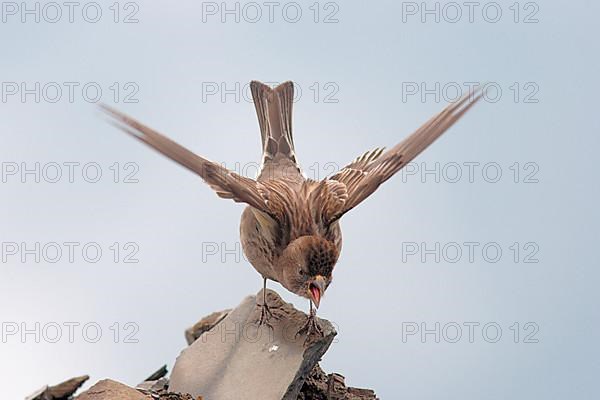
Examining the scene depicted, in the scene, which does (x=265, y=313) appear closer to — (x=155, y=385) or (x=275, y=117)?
(x=155, y=385)

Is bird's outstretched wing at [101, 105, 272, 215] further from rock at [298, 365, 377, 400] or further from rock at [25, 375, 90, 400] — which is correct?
rock at [25, 375, 90, 400]

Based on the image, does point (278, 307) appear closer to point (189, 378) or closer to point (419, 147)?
point (189, 378)

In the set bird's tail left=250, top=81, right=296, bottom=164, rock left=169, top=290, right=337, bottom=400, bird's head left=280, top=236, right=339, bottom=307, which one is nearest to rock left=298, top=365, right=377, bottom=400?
rock left=169, top=290, right=337, bottom=400

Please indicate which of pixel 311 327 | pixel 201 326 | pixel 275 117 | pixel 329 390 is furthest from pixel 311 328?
pixel 201 326

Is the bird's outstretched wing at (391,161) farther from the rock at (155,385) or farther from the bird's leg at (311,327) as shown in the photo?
the rock at (155,385)

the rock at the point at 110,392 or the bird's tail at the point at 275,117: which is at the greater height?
the bird's tail at the point at 275,117

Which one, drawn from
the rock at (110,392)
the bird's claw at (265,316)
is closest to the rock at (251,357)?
the bird's claw at (265,316)

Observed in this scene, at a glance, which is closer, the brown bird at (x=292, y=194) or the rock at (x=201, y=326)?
the brown bird at (x=292, y=194)
